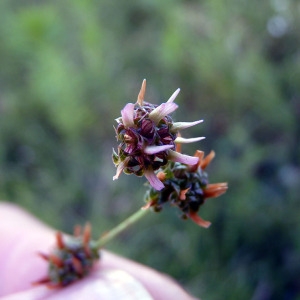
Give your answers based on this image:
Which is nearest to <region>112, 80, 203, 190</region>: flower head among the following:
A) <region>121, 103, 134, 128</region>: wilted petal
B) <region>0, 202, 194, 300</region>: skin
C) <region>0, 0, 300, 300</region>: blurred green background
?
<region>121, 103, 134, 128</region>: wilted petal

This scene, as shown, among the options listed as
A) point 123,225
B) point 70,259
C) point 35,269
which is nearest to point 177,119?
point 35,269

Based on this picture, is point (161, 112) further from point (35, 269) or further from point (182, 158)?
point (35, 269)

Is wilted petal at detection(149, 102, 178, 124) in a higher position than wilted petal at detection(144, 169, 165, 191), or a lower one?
higher

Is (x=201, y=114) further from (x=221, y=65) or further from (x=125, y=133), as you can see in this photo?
(x=125, y=133)

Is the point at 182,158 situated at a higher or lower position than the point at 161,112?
lower

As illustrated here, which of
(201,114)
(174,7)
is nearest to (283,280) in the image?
(201,114)

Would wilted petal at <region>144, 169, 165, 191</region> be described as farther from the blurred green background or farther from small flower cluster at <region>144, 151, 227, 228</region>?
the blurred green background

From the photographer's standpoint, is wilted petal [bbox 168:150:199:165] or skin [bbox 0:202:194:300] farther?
skin [bbox 0:202:194:300]
